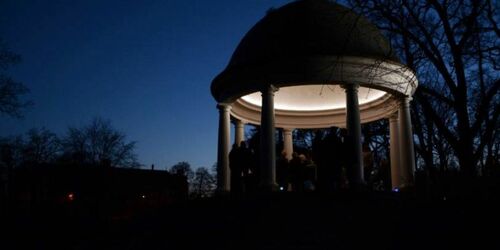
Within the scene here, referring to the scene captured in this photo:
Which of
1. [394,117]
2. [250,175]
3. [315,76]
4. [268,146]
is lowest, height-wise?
[250,175]

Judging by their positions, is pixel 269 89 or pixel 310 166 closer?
pixel 269 89

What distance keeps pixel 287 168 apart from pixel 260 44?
193 inches

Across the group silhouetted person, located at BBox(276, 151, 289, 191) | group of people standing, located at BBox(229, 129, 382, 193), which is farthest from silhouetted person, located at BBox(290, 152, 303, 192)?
silhouetted person, located at BBox(276, 151, 289, 191)

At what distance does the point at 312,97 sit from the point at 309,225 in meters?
11.4

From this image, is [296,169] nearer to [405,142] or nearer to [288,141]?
[405,142]

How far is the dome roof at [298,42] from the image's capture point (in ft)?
50.7

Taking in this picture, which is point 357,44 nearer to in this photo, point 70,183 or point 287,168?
point 287,168

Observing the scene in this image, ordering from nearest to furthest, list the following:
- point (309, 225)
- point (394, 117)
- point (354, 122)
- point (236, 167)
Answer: point (309, 225) < point (236, 167) < point (354, 122) < point (394, 117)

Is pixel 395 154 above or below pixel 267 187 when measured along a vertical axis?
above

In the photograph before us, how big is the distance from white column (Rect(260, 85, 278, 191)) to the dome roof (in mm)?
742

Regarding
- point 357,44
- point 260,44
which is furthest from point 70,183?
point 357,44

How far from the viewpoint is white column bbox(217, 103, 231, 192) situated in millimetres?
18078

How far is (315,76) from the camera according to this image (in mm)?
15266

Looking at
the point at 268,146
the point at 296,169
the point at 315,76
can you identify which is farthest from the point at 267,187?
the point at 315,76
